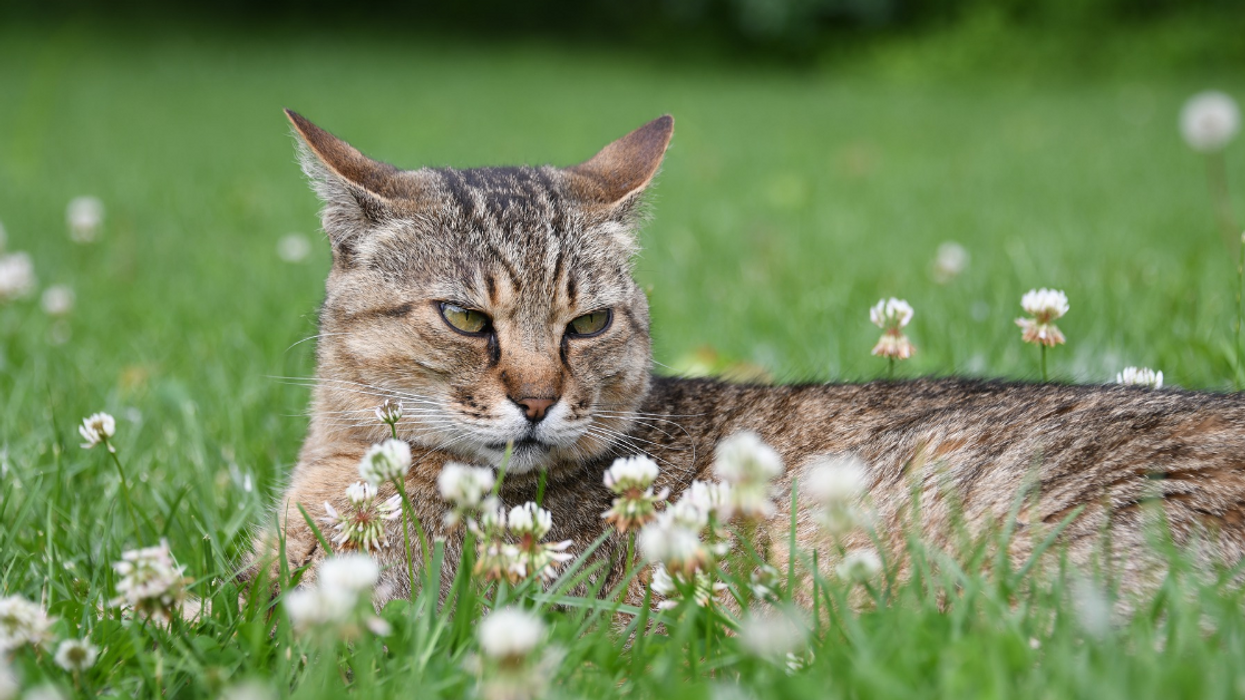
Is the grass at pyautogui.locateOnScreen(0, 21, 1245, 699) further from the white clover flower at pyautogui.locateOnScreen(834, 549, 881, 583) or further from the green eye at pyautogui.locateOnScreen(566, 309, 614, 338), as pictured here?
the green eye at pyautogui.locateOnScreen(566, 309, 614, 338)

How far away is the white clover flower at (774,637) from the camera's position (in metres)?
1.62

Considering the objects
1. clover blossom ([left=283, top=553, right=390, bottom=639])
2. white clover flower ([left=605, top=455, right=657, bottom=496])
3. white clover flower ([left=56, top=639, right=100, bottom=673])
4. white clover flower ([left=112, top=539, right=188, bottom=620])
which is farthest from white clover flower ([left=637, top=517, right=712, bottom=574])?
white clover flower ([left=56, top=639, right=100, bottom=673])

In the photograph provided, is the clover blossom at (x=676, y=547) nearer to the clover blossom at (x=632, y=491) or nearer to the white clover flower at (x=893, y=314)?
the clover blossom at (x=632, y=491)

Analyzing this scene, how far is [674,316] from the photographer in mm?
5449

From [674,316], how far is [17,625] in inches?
157

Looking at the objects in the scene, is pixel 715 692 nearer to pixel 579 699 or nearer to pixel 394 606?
pixel 579 699

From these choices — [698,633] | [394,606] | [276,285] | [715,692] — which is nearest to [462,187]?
[394,606]

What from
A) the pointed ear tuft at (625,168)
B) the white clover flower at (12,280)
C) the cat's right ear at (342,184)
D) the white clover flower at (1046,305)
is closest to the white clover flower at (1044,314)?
the white clover flower at (1046,305)

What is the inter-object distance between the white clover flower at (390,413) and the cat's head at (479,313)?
2.2 inches

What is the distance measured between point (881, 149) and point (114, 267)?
882 cm

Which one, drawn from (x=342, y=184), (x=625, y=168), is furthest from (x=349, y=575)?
(x=625, y=168)

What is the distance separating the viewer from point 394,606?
2150mm

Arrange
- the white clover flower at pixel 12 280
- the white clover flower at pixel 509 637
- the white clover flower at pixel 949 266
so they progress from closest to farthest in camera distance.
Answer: the white clover flower at pixel 509 637 → the white clover flower at pixel 12 280 → the white clover flower at pixel 949 266

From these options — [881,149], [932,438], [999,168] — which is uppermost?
[881,149]
